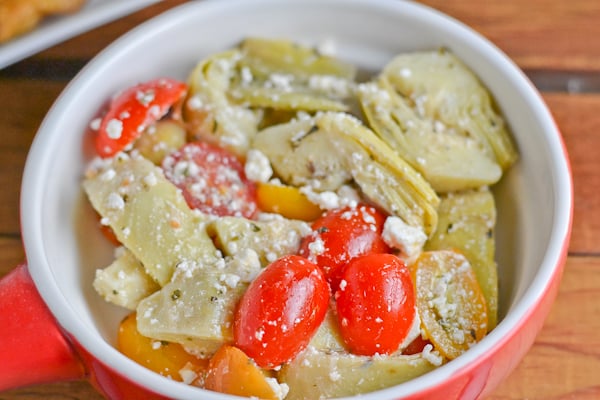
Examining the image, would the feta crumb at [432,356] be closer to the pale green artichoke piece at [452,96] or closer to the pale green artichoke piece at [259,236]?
the pale green artichoke piece at [259,236]

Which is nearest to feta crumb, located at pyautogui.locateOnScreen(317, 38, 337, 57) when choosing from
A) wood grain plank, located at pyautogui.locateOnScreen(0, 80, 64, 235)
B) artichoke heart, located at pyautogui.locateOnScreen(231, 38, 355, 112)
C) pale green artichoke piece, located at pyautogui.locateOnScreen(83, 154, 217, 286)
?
artichoke heart, located at pyautogui.locateOnScreen(231, 38, 355, 112)

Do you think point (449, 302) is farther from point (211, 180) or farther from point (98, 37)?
point (98, 37)

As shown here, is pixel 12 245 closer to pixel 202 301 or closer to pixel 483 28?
pixel 202 301

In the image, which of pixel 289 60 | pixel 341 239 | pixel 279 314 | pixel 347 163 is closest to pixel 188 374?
pixel 279 314

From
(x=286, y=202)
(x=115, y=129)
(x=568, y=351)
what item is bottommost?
(x=568, y=351)

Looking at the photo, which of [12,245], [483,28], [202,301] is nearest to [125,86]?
Result: [12,245]

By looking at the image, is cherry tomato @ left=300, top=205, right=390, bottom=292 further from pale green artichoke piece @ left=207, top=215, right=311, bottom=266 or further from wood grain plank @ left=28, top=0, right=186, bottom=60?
wood grain plank @ left=28, top=0, right=186, bottom=60
